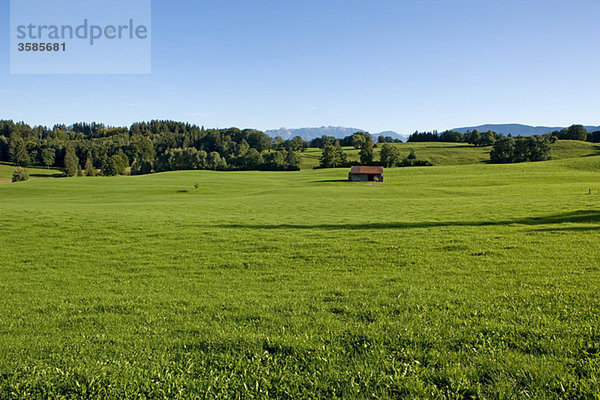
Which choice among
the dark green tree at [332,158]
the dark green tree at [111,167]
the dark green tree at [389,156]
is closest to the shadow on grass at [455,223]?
the dark green tree at [389,156]

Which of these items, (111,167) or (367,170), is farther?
(111,167)

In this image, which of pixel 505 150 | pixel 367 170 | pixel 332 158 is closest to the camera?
pixel 367 170

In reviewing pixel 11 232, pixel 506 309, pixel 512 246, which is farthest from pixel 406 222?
pixel 11 232

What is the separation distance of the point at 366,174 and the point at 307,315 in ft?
275

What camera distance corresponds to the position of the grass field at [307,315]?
19.6ft

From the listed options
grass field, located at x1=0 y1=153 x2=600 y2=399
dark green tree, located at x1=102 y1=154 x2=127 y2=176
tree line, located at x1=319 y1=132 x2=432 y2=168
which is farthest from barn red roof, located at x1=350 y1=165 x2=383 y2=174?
dark green tree, located at x1=102 y1=154 x2=127 y2=176

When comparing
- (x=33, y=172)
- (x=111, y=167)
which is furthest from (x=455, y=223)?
(x=33, y=172)

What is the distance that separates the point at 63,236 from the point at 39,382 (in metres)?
20.2

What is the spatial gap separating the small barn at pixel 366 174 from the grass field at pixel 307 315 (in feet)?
224

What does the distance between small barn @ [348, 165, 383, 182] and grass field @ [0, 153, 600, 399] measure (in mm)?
68401

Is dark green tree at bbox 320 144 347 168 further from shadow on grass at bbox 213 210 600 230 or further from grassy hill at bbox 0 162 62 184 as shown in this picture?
shadow on grass at bbox 213 210 600 230

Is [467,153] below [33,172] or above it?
above

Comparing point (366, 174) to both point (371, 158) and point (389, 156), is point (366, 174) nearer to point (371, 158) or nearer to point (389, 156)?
point (389, 156)

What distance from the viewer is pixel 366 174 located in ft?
297
